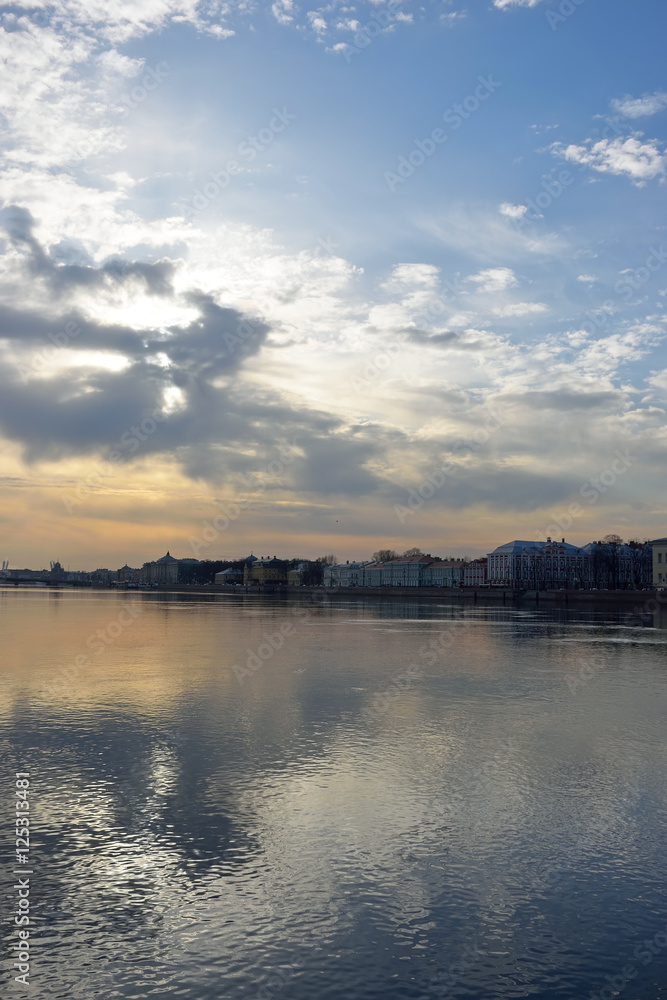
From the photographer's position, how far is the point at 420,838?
32.3 feet

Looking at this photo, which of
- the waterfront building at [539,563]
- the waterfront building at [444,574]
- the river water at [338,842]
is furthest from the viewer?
the waterfront building at [444,574]

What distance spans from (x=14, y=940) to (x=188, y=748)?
7244 mm

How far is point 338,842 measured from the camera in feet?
31.8

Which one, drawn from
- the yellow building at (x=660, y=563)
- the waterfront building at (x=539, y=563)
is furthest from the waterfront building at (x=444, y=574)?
the yellow building at (x=660, y=563)

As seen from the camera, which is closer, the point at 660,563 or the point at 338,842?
the point at 338,842

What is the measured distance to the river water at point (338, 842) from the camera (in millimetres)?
6844

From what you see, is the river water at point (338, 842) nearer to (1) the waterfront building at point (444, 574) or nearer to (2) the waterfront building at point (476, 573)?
(2) the waterfront building at point (476, 573)

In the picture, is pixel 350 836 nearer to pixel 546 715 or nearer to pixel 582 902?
pixel 582 902

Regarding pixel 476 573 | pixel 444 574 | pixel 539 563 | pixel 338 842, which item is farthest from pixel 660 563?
pixel 338 842

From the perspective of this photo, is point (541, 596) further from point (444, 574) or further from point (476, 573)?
point (444, 574)

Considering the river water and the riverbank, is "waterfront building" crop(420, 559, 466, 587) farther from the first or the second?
the river water

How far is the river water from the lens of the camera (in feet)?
22.5

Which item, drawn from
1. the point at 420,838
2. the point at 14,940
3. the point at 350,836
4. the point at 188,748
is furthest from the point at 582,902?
the point at 188,748

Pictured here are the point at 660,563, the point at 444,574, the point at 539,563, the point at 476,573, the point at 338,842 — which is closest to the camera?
the point at 338,842
